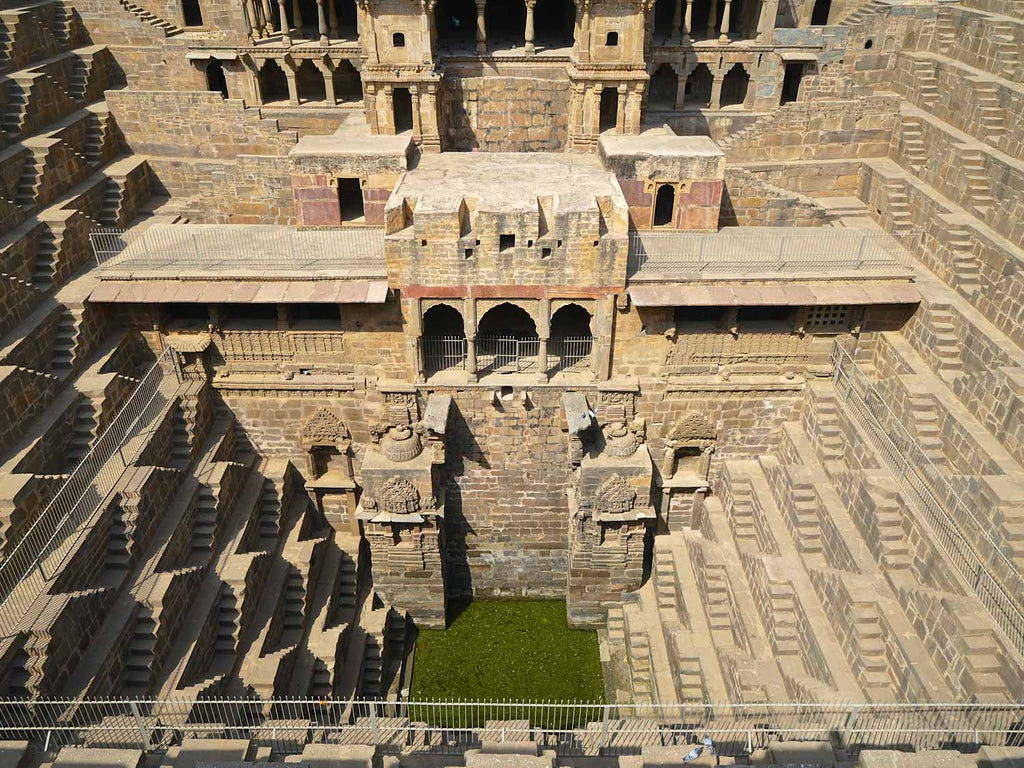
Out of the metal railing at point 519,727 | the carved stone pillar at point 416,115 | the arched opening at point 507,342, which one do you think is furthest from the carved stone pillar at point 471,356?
the metal railing at point 519,727

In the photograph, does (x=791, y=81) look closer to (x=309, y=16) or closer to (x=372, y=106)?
(x=372, y=106)

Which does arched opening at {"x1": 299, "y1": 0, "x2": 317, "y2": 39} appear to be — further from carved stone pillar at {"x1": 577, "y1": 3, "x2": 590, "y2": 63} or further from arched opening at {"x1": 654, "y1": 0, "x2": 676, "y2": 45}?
arched opening at {"x1": 654, "y1": 0, "x2": 676, "y2": 45}

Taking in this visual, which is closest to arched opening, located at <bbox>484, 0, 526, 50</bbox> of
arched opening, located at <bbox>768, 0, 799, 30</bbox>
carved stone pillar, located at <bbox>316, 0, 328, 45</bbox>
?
carved stone pillar, located at <bbox>316, 0, 328, 45</bbox>

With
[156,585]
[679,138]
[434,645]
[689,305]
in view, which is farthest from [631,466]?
[156,585]

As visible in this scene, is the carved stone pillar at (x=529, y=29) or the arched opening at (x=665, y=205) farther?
the carved stone pillar at (x=529, y=29)

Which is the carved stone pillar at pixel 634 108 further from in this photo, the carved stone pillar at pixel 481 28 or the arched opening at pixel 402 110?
the arched opening at pixel 402 110

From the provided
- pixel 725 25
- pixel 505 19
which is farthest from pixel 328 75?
pixel 725 25

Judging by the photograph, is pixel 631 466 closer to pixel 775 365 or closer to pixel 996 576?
pixel 775 365
